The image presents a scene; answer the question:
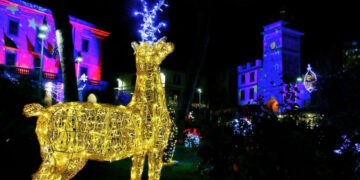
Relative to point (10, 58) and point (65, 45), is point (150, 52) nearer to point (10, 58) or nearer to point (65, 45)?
point (65, 45)

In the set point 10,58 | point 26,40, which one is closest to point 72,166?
point 10,58

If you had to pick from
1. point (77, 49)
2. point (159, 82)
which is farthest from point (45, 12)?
point (159, 82)

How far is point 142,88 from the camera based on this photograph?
6.27 meters

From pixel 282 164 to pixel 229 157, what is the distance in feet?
2.08

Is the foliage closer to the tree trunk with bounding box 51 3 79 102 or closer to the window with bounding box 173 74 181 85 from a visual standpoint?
the tree trunk with bounding box 51 3 79 102

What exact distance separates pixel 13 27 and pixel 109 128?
27947 millimetres

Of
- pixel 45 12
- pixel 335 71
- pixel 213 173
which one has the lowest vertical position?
pixel 213 173

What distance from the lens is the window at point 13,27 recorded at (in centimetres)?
2858

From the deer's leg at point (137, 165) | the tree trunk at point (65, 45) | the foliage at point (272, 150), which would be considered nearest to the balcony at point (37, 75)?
the tree trunk at point (65, 45)

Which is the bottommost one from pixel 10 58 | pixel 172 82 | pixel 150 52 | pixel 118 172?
pixel 118 172

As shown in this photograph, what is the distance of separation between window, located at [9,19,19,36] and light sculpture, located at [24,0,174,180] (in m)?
26.6

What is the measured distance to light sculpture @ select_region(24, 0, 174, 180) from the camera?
15.8 feet

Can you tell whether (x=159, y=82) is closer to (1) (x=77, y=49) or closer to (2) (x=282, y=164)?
(2) (x=282, y=164)

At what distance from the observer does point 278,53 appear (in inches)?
1698
